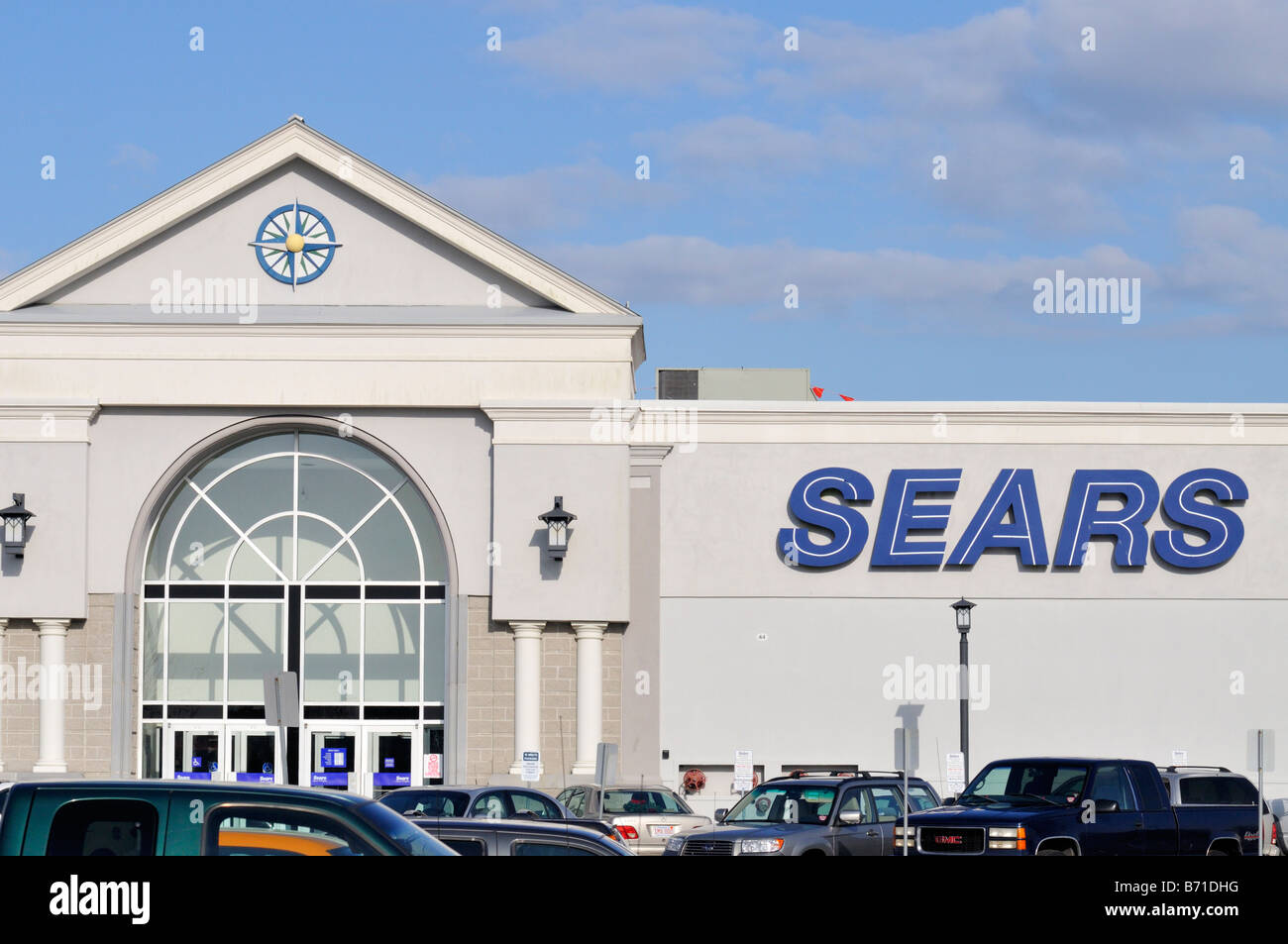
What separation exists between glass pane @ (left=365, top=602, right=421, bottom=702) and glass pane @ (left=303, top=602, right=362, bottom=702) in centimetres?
32

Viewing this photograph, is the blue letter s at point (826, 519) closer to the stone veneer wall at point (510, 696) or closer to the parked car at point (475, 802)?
the stone veneer wall at point (510, 696)

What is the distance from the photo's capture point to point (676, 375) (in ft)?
136

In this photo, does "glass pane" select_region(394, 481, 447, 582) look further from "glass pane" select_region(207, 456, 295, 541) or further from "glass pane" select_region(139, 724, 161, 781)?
Answer: "glass pane" select_region(139, 724, 161, 781)

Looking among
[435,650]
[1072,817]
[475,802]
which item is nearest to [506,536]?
[435,650]

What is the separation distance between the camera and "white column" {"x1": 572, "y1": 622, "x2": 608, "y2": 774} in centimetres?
3500

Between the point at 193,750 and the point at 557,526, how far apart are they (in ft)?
29.4

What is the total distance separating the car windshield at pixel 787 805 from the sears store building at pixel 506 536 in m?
13.2

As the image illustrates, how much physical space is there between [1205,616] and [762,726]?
31.5ft

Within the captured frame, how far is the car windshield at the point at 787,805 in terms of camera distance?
21.2m

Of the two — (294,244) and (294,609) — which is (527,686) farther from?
(294,244)

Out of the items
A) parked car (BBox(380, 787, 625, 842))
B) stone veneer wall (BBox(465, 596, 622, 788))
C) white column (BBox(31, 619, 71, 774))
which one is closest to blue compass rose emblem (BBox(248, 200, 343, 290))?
stone veneer wall (BBox(465, 596, 622, 788))

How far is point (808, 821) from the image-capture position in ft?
69.3
